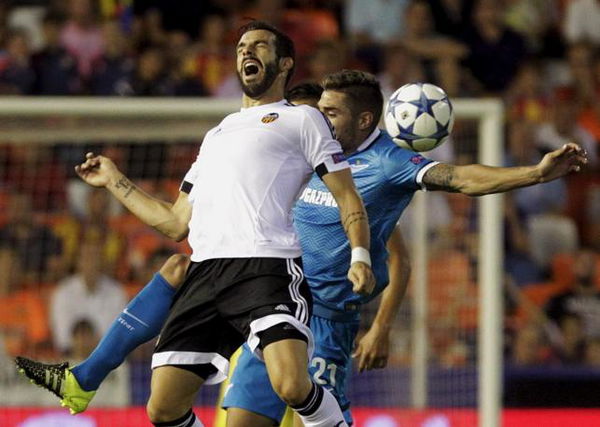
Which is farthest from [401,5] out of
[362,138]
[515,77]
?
[362,138]

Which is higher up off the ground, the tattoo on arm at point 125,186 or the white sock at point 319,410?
the tattoo on arm at point 125,186

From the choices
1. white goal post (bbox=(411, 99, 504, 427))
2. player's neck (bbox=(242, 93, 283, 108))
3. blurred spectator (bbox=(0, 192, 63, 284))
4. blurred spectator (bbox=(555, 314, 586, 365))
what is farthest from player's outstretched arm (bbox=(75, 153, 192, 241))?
blurred spectator (bbox=(555, 314, 586, 365))

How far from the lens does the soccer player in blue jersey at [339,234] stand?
6578 mm

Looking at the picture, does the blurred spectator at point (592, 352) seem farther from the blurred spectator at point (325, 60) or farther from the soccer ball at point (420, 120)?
the soccer ball at point (420, 120)

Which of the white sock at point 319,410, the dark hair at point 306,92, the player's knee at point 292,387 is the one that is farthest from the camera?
the dark hair at point 306,92

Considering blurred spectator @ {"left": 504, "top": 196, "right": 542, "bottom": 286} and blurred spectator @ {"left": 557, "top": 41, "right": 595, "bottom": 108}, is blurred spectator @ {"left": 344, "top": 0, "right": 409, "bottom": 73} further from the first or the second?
blurred spectator @ {"left": 504, "top": 196, "right": 542, "bottom": 286}

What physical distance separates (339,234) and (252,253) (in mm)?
853

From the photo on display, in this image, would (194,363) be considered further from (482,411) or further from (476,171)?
(482,411)

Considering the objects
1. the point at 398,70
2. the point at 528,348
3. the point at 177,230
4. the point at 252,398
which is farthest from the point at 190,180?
the point at 398,70

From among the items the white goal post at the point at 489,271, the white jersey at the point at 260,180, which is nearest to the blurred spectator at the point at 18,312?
the white goal post at the point at 489,271

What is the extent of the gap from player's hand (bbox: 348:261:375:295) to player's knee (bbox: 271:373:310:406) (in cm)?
44

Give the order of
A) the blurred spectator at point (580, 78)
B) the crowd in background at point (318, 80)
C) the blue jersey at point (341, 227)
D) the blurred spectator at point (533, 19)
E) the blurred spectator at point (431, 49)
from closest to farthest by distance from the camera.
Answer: the blue jersey at point (341, 227) < the crowd in background at point (318, 80) < the blurred spectator at point (431, 49) < the blurred spectator at point (580, 78) < the blurred spectator at point (533, 19)

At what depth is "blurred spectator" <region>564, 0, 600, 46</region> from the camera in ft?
48.9

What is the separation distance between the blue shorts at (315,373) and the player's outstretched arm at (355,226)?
3.07ft
